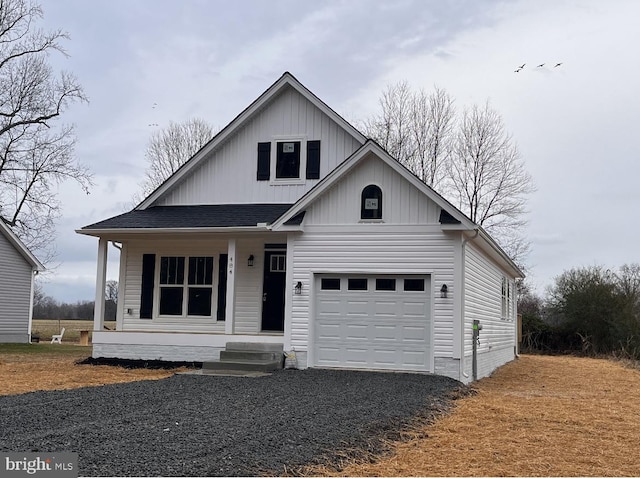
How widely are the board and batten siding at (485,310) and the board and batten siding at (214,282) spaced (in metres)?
4.61

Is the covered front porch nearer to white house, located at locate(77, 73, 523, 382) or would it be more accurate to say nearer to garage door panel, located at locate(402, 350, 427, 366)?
white house, located at locate(77, 73, 523, 382)

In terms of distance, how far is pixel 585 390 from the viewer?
46.7 ft

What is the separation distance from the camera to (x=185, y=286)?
693 inches

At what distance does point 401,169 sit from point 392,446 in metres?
7.62

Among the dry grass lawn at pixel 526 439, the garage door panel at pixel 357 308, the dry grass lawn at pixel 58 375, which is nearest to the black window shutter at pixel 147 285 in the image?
the dry grass lawn at pixel 58 375

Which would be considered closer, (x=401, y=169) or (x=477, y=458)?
(x=477, y=458)

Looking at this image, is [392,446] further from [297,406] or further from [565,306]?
[565,306]

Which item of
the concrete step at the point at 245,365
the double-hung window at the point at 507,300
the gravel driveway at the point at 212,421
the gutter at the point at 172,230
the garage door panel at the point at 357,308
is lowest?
the gravel driveway at the point at 212,421

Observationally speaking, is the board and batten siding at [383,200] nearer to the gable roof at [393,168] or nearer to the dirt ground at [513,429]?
the gable roof at [393,168]

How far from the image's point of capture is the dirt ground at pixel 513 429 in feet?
21.9

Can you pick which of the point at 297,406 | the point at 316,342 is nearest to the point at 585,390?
the point at 316,342

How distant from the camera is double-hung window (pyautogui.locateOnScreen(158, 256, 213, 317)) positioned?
57.4ft

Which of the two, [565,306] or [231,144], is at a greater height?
[231,144]

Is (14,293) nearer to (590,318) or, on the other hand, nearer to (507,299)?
(507,299)
